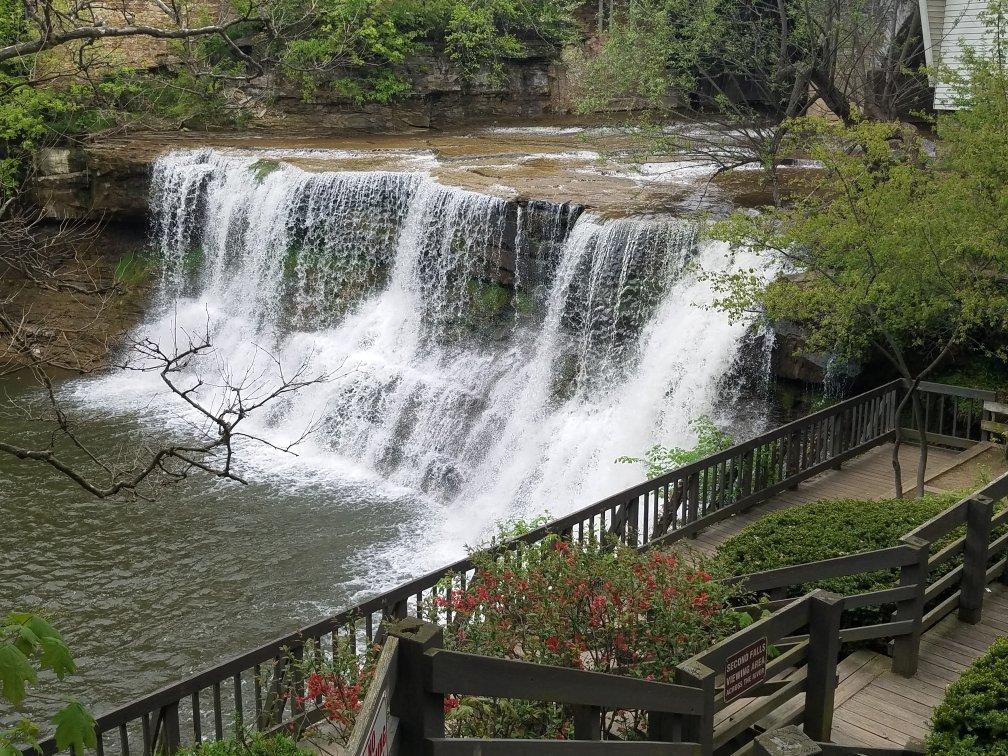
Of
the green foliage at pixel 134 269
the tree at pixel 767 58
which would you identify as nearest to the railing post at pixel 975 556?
the tree at pixel 767 58

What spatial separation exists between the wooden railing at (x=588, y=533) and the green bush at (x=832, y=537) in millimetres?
766

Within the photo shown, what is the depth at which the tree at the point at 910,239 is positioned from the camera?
930cm

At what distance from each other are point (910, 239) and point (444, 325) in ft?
31.3

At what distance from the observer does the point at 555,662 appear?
4914mm

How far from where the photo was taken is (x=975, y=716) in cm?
530

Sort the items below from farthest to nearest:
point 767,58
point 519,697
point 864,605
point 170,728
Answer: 1. point 767,58
2. point 864,605
3. point 170,728
4. point 519,697

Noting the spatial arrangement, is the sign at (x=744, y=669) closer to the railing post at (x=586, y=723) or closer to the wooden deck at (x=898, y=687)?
the wooden deck at (x=898, y=687)

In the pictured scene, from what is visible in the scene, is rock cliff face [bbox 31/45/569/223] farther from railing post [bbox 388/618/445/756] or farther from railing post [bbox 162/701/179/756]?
railing post [bbox 388/618/445/756]

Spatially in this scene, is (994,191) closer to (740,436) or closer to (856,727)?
(740,436)

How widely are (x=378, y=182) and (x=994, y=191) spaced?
1225cm

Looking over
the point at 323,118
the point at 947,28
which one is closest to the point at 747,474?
the point at 947,28

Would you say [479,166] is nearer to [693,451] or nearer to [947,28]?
[947,28]

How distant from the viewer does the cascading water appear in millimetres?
13812

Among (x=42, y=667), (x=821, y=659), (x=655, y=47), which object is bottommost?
(x=821, y=659)
